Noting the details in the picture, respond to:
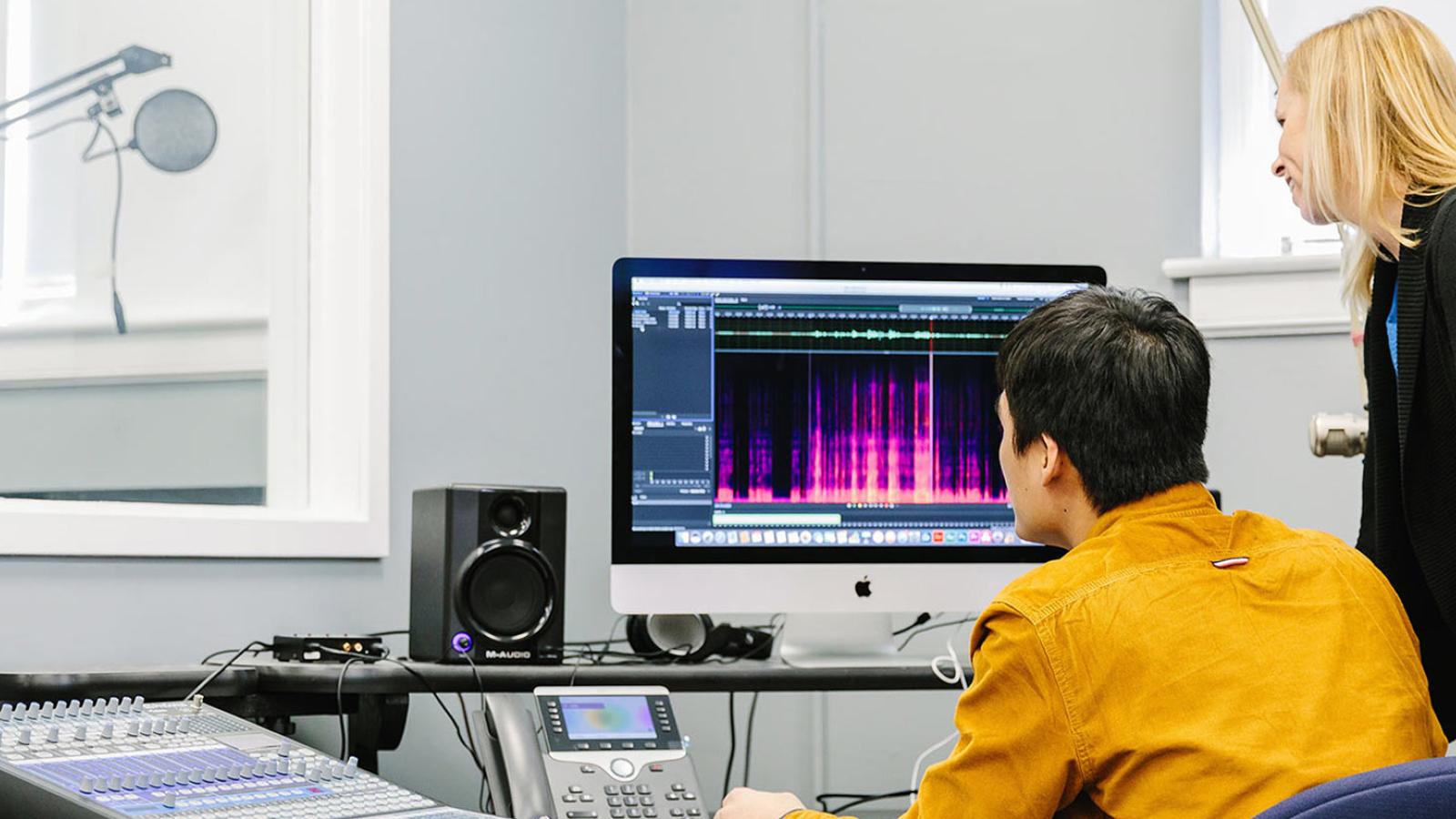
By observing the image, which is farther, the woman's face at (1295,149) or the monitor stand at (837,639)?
the monitor stand at (837,639)

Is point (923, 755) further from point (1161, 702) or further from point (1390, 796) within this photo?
point (1390, 796)

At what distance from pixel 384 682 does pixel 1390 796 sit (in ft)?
3.78

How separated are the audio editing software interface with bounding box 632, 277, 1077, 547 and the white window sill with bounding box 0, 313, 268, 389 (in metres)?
0.61

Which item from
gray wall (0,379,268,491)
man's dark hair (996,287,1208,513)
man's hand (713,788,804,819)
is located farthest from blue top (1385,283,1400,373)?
gray wall (0,379,268,491)

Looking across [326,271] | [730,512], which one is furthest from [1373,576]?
[326,271]

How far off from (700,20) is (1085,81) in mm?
708

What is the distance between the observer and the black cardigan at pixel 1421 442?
4.72 feet

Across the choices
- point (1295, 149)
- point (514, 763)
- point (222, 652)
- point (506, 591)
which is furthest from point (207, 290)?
point (1295, 149)

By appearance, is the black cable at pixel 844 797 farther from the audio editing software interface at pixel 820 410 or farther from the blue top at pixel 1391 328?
the blue top at pixel 1391 328

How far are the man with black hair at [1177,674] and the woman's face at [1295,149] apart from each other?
1.45 feet

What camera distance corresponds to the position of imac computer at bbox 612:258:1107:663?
1.96 metres

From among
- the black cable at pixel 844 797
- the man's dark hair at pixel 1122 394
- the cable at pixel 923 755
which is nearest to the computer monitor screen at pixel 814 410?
the cable at pixel 923 755

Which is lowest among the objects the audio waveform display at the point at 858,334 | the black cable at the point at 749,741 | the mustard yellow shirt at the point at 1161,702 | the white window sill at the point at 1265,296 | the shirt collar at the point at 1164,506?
the black cable at the point at 749,741

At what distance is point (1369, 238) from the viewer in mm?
1537
